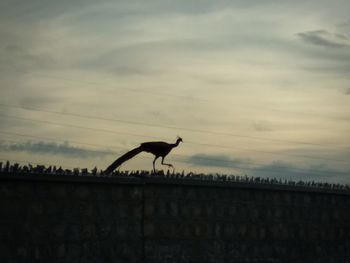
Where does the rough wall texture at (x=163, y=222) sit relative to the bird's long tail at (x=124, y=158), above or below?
below

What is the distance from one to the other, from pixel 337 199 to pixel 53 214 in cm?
946

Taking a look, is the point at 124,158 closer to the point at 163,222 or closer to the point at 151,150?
the point at 151,150

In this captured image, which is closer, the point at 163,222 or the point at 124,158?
the point at 163,222

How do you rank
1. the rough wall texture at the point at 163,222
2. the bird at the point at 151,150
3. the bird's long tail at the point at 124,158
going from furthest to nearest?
the bird's long tail at the point at 124,158 < the bird at the point at 151,150 < the rough wall texture at the point at 163,222

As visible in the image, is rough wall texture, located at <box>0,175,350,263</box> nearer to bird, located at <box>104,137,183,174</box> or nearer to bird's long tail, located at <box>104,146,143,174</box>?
bird, located at <box>104,137,183,174</box>

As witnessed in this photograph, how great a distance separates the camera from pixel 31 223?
544 inches

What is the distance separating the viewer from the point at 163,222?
15.7 metres

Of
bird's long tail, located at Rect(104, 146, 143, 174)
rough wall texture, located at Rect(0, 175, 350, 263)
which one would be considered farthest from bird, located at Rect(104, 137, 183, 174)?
rough wall texture, located at Rect(0, 175, 350, 263)

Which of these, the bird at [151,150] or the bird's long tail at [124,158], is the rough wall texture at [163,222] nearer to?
the bird at [151,150]

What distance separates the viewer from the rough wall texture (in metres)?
13.8

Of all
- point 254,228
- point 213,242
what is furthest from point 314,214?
point 213,242

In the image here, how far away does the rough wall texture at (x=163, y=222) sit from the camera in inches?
545

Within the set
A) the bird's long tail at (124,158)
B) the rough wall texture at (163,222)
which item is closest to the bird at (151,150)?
the bird's long tail at (124,158)

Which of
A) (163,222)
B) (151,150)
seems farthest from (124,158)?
(163,222)
